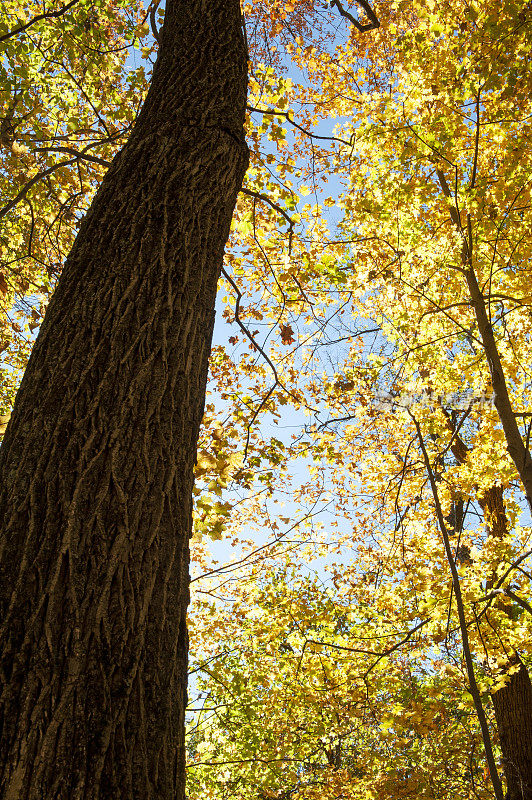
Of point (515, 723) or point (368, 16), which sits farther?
point (515, 723)

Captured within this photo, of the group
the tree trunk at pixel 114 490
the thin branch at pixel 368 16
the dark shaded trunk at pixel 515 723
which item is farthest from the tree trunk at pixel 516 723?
the thin branch at pixel 368 16

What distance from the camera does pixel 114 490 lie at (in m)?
1.43

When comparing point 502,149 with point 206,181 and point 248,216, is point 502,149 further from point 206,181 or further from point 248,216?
point 206,181

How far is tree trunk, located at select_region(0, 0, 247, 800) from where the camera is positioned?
3.70 ft

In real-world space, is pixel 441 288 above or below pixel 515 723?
above

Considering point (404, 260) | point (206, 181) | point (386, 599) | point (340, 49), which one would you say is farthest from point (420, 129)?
point (386, 599)

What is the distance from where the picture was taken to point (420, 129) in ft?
16.4

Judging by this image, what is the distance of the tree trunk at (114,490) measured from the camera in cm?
113

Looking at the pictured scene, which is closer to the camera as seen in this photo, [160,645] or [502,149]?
[160,645]

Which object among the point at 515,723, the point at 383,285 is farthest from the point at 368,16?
the point at 515,723

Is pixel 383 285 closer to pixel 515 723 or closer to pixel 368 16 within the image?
pixel 368 16

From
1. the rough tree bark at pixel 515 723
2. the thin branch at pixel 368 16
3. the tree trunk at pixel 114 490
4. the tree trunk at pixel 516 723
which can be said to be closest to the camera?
the tree trunk at pixel 114 490

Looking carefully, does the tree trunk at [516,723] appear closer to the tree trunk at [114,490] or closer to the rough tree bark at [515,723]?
the rough tree bark at [515,723]

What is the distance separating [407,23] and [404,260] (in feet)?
14.3
